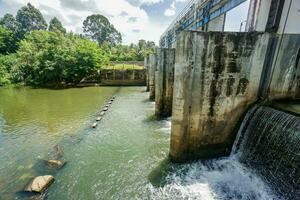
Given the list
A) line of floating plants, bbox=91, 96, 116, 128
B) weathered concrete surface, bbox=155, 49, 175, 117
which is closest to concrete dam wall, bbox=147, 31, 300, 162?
weathered concrete surface, bbox=155, 49, 175, 117

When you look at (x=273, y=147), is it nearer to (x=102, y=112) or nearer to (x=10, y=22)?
(x=102, y=112)

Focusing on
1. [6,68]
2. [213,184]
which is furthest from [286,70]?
[6,68]

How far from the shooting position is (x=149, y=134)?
8250 millimetres

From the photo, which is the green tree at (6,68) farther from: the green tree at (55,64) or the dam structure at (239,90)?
the dam structure at (239,90)

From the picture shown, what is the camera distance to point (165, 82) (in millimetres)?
10219

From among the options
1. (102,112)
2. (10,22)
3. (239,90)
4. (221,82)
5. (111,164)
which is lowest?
(111,164)

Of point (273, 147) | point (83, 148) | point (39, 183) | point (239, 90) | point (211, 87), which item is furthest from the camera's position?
point (83, 148)

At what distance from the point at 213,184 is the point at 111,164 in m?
3.35

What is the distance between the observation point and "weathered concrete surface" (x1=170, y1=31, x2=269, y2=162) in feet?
17.4

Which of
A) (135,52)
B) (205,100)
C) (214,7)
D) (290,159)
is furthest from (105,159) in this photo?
(135,52)

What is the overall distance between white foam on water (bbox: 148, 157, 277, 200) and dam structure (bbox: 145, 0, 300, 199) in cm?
34

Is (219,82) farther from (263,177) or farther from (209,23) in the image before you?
(209,23)

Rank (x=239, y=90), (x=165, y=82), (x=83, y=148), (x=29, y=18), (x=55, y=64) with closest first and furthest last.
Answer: (x=239, y=90), (x=83, y=148), (x=165, y=82), (x=55, y=64), (x=29, y=18)

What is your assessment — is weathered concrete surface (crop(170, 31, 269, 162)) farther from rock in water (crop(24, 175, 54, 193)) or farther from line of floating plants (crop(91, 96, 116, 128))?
line of floating plants (crop(91, 96, 116, 128))
